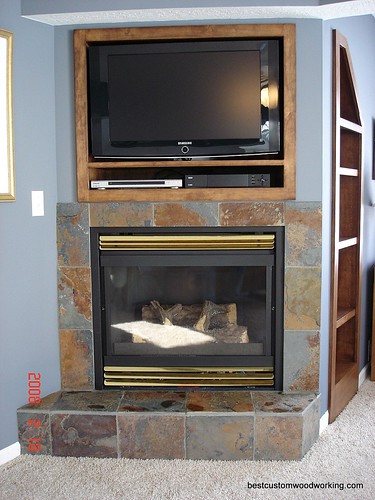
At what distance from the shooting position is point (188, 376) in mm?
2834

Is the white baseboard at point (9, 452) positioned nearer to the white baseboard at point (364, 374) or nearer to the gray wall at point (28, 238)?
the gray wall at point (28, 238)

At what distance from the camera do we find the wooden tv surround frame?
2.62 meters

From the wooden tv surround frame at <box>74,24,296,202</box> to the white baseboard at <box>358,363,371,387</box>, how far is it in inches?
57.0

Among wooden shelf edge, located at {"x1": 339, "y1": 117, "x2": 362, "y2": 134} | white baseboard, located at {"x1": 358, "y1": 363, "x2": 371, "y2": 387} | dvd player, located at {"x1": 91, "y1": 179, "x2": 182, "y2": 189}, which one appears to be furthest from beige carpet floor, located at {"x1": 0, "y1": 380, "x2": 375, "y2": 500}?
wooden shelf edge, located at {"x1": 339, "y1": 117, "x2": 362, "y2": 134}

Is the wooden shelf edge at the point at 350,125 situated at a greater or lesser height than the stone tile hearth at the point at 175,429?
greater

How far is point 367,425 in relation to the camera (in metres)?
2.91

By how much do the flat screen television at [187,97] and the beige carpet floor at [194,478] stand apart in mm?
1432

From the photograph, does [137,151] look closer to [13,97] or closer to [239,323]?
[13,97]

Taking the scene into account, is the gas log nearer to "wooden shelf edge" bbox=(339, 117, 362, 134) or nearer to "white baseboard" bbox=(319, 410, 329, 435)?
"white baseboard" bbox=(319, 410, 329, 435)

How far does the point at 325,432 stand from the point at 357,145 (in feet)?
5.27

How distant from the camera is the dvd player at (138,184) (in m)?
2.70

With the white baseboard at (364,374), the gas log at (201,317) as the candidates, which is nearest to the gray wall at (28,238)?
the gas log at (201,317)

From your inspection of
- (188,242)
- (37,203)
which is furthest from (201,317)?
(37,203)
